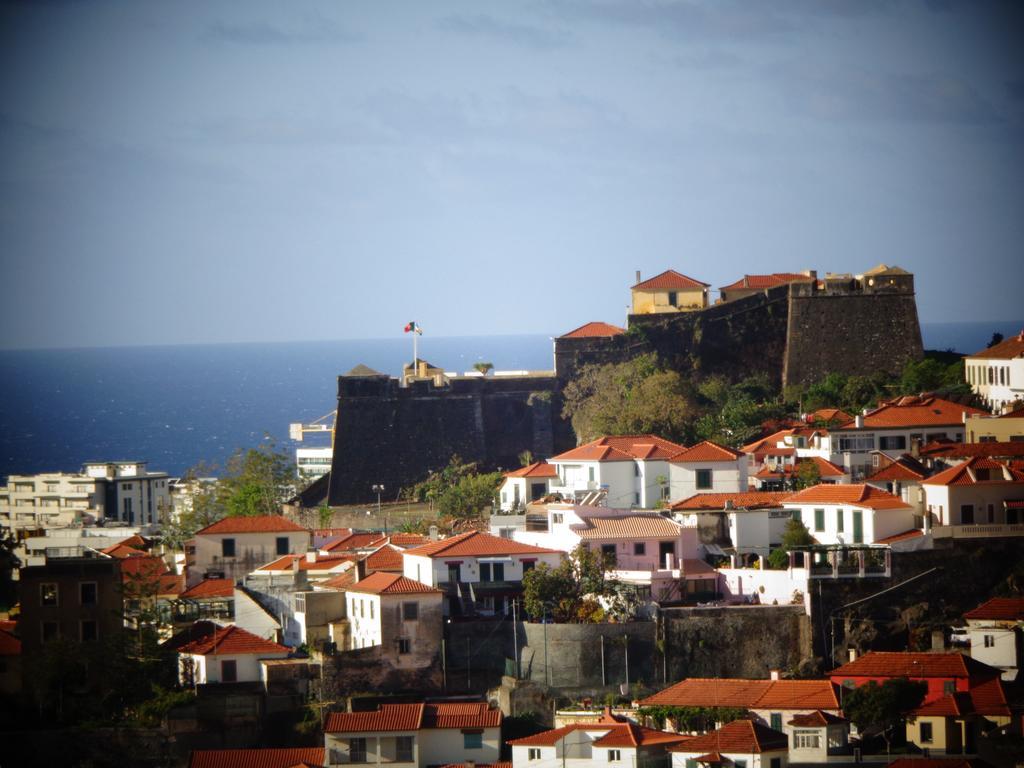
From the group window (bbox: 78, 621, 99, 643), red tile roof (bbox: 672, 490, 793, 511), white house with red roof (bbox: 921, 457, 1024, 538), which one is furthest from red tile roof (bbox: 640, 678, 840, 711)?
window (bbox: 78, 621, 99, 643)

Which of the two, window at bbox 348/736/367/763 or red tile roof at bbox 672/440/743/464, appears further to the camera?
red tile roof at bbox 672/440/743/464

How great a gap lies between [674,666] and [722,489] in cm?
1108

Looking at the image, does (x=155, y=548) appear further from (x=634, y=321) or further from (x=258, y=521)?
(x=634, y=321)

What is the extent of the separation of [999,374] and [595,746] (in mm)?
27874

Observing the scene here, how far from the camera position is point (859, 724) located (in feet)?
164

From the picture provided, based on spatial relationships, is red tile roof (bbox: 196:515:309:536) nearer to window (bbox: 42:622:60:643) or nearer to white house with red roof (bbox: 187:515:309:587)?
white house with red roof (bbox: 187:515:309:587)

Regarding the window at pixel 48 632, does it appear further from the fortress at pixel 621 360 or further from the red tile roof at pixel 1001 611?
the fortress at pixel 621 360

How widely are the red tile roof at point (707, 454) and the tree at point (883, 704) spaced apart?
13756 millimetres

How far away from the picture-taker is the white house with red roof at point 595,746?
48.5 metres

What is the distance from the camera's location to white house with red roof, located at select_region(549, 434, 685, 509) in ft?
210

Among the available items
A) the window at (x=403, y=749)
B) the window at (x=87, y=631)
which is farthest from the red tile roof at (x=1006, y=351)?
the window at (x=87, y=631)

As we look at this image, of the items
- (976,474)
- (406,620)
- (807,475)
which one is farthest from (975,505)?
(406,620)

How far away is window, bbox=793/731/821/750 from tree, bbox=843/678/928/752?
1.13m

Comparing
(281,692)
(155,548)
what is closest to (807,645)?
(281,692)
